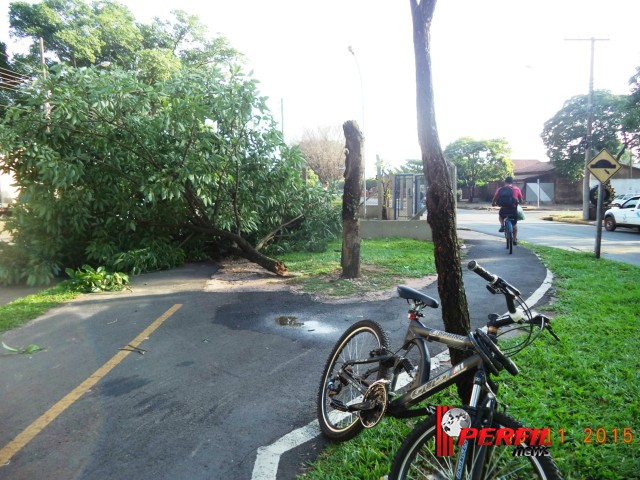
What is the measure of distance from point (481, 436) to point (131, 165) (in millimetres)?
8931

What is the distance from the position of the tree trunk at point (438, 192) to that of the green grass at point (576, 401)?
0.86m

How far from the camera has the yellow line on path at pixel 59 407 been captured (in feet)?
10.7

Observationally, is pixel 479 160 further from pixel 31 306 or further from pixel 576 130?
pixel 31 306

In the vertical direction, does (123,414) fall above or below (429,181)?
below

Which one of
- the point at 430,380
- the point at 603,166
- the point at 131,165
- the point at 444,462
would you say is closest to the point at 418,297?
the point at 430,380

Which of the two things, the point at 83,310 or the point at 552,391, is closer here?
the point at 552,391

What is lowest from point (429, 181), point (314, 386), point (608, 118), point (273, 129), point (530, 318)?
point (314, 386)

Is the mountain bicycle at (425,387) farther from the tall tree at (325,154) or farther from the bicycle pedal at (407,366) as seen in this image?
the tall tree at (325,154)

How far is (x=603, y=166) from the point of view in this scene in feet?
36.5

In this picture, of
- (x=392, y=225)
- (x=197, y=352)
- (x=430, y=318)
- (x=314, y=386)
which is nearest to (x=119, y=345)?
(x=197, y=352)

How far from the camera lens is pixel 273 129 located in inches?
384

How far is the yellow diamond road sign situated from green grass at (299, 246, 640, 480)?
5.76 m

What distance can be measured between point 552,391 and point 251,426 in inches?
95.1

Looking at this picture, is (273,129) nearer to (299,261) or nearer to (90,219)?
(299,261)
